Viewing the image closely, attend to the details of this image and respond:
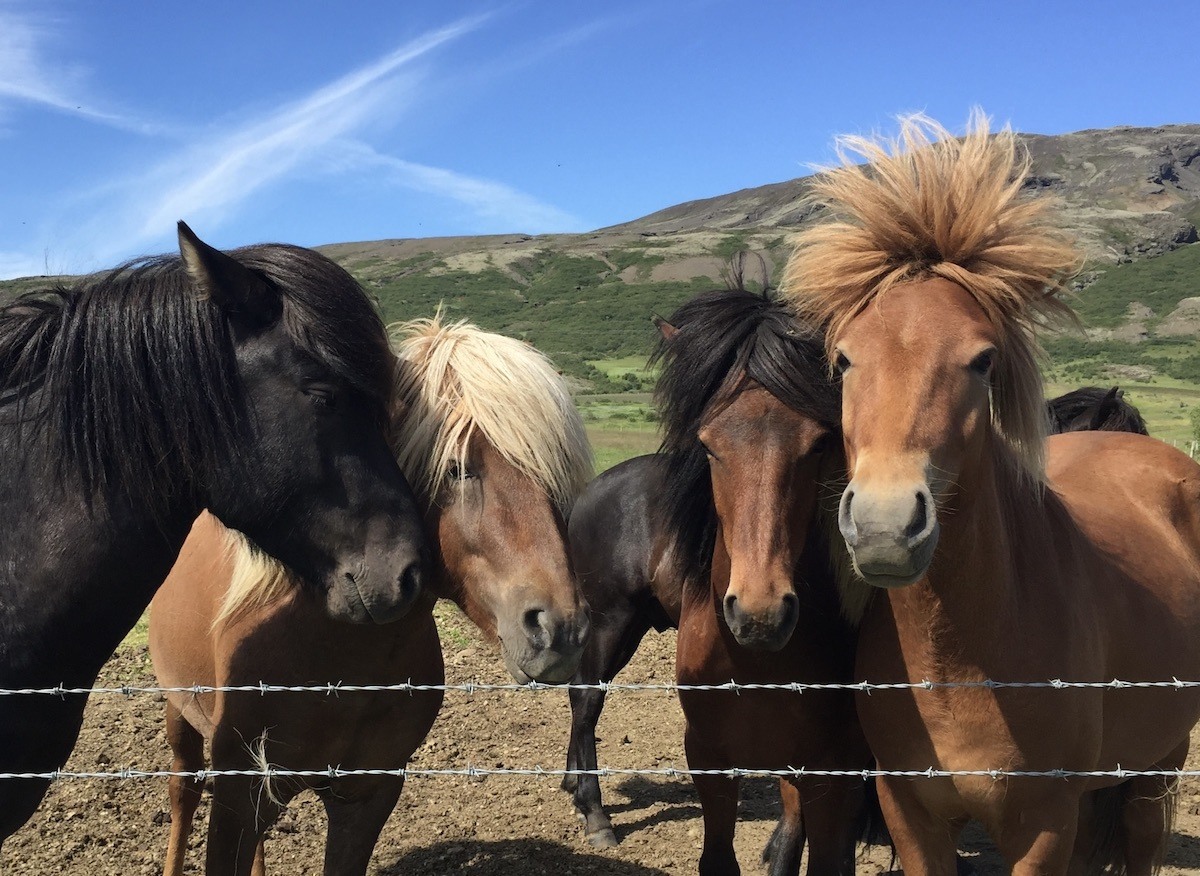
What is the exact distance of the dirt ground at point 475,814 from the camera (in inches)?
183

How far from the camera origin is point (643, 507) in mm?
6031

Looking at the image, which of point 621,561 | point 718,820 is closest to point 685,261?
point 621,561

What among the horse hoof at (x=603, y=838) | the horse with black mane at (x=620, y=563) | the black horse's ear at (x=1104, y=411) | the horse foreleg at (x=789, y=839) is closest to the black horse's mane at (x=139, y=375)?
the horse foreleg at (x=789, y=839)

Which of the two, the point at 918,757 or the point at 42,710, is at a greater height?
the point at 42,710

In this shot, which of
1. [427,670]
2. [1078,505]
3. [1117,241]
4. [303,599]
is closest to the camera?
[303,599]

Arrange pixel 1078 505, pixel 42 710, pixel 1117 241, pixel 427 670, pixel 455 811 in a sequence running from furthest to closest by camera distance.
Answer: pixel 1117 241, pixel 455 811, pixel 1078 505, pixel 427 670, pixel 42 710

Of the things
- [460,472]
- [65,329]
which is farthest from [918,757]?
[65,329]

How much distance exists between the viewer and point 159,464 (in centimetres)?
236

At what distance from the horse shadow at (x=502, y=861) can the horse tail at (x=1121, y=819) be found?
2100 millimetres

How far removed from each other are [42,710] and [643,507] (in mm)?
4078

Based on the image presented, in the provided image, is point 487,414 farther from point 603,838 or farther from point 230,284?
point 603,838

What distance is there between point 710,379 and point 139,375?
5.65 ft

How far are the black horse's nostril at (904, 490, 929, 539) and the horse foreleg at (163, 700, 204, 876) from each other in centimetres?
344

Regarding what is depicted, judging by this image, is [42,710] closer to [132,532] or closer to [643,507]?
[132,532]
